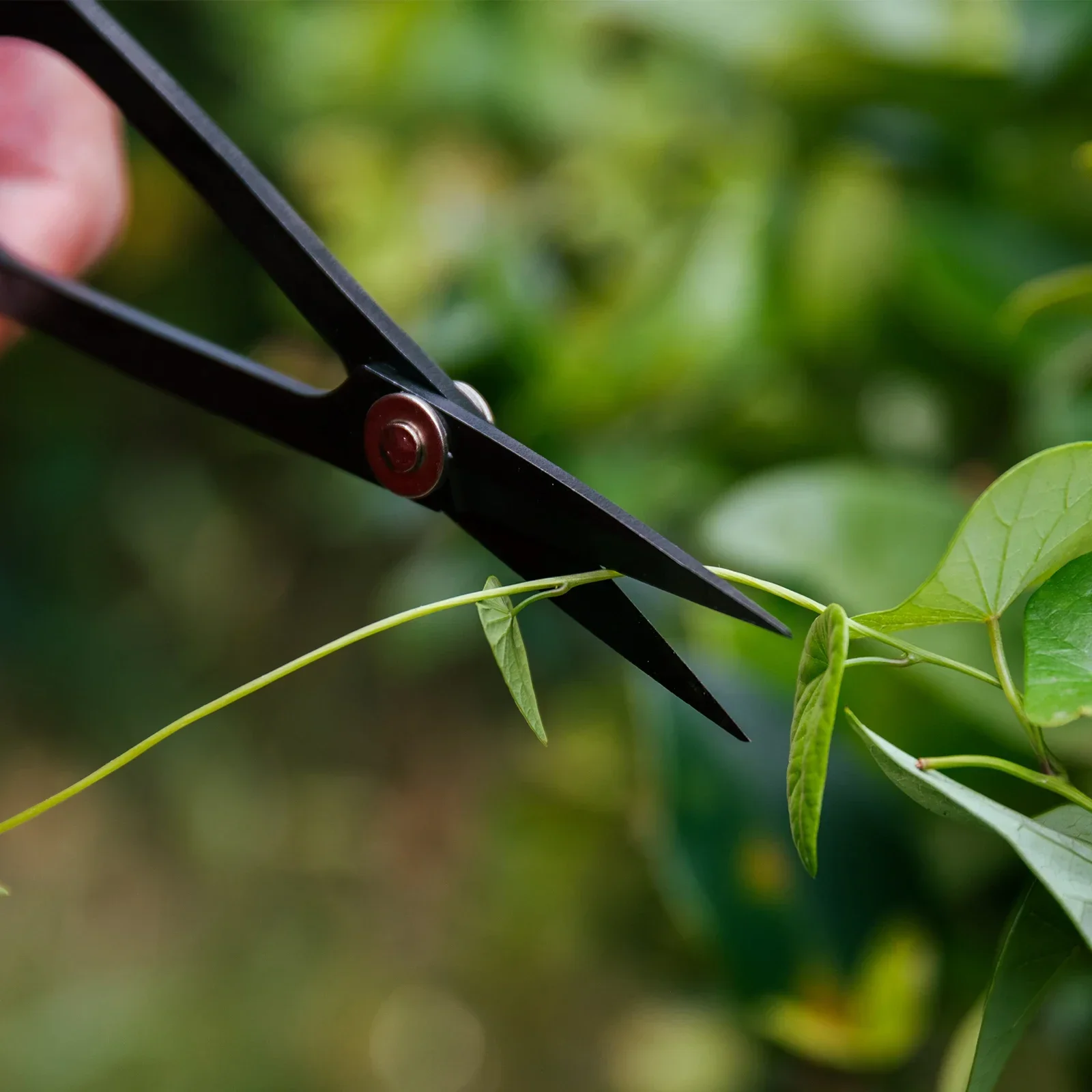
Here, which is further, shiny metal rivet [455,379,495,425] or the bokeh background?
the bokeh background

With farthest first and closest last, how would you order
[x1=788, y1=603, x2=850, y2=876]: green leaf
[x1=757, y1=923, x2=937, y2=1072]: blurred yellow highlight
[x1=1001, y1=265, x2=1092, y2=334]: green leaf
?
[x1=757, y1=923, x2=937, y2=1072]: blurred yellow highlight → [x1=1001, y1=265, x2=1092, y2=334]: green leaf → [x1=788, y1=603, x2=850, y2=876]: green leaf

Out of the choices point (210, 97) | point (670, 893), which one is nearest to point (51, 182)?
point (670, 893)

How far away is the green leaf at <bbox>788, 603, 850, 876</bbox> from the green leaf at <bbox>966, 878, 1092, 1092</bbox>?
46 millimetres

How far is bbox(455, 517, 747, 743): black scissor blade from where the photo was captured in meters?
0.18

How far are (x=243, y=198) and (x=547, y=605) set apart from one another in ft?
1.29

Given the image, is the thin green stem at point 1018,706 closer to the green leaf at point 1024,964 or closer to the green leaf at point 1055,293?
the green leaf at point 1024,964

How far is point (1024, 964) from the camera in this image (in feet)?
0.57

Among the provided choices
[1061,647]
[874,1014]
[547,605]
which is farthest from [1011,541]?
[547,605]

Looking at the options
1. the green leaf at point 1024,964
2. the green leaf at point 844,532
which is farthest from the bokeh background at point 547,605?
the green leaf at point 1024,964

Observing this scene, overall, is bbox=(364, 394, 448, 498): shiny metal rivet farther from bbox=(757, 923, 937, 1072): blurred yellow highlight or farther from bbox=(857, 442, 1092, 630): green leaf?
bbox=(757, 923, 937, 1072): blurred yellow highlight

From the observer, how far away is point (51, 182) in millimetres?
366

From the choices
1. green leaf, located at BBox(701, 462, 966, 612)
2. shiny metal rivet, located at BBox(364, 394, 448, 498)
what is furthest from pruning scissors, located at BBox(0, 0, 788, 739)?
green leaf, located at BBox(701, 462, 966, 612)

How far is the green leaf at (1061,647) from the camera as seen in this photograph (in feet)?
0.48

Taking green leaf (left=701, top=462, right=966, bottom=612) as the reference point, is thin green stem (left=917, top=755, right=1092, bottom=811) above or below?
below
